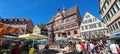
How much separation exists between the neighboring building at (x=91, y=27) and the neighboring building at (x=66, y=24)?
7.60 ft

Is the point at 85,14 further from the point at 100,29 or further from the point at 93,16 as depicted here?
the point at 100,29

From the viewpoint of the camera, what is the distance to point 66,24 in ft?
152

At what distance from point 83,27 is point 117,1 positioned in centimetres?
2271

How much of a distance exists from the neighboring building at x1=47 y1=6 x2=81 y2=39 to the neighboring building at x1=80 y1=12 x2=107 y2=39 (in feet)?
7.60

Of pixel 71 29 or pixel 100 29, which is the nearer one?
pixel 100 29

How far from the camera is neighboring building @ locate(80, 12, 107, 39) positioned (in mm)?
37553

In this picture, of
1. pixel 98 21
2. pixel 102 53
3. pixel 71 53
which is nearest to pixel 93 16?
pixel 98 21

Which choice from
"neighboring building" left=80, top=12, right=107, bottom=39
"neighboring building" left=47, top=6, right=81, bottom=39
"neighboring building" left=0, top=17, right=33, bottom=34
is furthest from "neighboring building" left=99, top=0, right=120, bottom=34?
"neighboring building" left=0, top=17, right=33, bottom=34

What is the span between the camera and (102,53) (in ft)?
50.1

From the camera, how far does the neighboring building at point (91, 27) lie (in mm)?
37553

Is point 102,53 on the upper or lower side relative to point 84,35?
lower

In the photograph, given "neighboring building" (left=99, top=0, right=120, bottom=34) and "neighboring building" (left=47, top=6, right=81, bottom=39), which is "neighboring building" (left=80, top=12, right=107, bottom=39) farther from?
"neighboring building" (left=99, top=0, right=120, bottom=34)

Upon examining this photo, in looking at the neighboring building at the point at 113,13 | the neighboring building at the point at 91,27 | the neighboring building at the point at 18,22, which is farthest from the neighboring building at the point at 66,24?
the neighboring building at the point at 113,13

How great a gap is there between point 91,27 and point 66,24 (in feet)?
32.3
